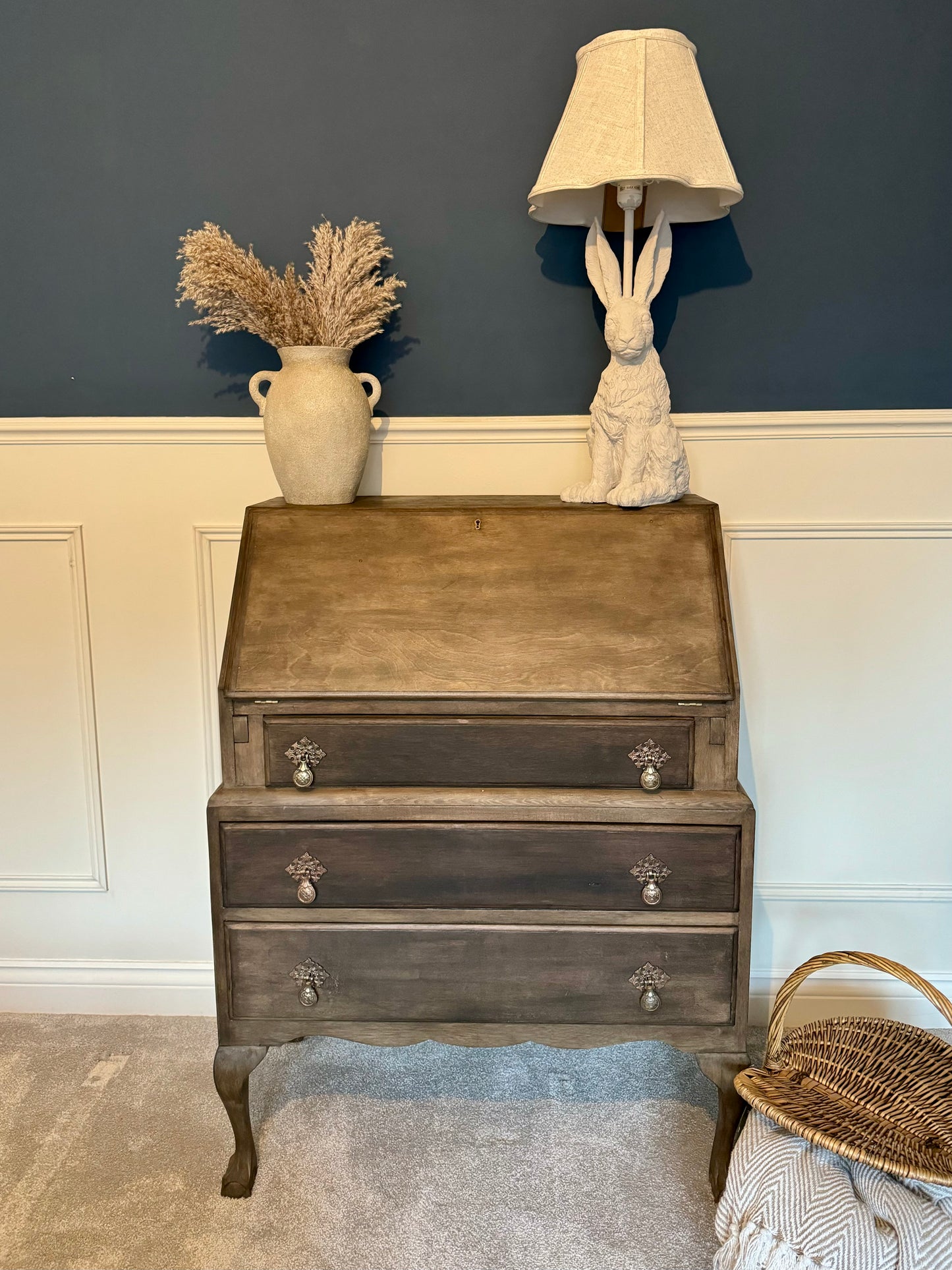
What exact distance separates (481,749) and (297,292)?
1.03 metres

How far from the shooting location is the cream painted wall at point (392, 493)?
2119 millimetres

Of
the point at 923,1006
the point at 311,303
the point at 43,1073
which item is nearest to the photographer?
the point at 311,303

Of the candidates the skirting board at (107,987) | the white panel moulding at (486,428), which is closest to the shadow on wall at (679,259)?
the white panel moulding at (486,428)

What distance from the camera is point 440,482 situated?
7.07 feet

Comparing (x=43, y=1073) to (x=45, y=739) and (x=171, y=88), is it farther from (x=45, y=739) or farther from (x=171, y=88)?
(x=171, y=88)

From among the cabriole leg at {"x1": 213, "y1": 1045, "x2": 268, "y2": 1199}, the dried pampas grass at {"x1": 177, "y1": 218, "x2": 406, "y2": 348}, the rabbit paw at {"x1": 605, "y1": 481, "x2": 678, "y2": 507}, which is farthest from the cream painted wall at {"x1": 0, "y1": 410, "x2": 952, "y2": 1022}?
the cabriole leg at {"x1": 213, "y1": 1045, "x2": 268, "y2": 1199}

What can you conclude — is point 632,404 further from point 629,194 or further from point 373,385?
point 373,385

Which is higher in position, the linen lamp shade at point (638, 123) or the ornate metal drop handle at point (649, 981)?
the linen lamp shade at point (638, 123)

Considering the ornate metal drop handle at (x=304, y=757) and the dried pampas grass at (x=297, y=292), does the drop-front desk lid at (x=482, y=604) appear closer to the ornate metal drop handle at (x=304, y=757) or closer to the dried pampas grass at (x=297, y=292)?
the ornate metal drop handle at (x=304, y=757)

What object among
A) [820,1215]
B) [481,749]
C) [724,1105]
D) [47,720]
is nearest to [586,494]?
[481,749]

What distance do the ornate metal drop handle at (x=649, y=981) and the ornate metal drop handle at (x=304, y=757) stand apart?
0.65 meters

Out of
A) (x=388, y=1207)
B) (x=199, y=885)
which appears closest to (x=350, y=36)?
(x=199, y=885)

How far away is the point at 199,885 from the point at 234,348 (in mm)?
1275

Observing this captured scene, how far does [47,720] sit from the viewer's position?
2268mm
